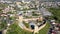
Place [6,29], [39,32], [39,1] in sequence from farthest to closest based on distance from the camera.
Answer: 1. [39,1]
2. [6,29]
3. [39,32]

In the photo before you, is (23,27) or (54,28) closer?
(23,27)

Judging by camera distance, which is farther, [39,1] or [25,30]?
[39,1]

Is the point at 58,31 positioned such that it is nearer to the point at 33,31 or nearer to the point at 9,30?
the point at 33,31

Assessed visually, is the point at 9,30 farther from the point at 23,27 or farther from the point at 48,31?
the point at 48,31

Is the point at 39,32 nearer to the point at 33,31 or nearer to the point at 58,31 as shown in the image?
the point at 33,31

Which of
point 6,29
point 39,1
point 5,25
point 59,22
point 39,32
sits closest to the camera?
point 39,32

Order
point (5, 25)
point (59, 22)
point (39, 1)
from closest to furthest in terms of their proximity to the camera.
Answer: point (5, 25)
point (59, 22)
point (39, 1)

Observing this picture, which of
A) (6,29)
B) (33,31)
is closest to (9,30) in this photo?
(6,29)

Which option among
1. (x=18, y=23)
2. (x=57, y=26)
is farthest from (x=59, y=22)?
(x=18, y=23)

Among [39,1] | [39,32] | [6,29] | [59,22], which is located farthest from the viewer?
[39,1]
